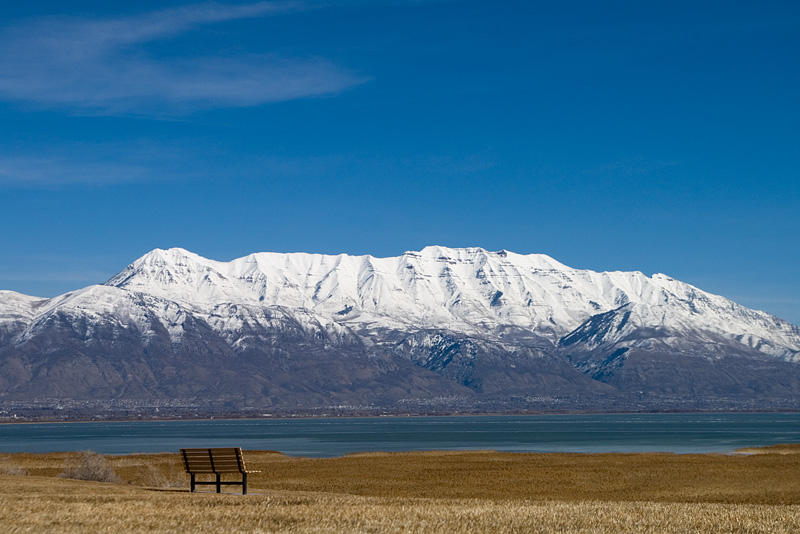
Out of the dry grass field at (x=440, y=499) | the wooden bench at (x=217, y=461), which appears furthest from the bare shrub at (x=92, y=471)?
the wooden bench at (x=217, y=461)

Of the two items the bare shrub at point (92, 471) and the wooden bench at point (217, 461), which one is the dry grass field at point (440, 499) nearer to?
the bare shrub at point (92, 471)

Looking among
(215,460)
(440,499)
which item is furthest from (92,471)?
(440,499)

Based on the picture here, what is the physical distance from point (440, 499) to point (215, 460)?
7674 mm

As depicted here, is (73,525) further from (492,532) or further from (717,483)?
(717,483)

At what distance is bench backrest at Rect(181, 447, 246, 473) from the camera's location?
33094 mm

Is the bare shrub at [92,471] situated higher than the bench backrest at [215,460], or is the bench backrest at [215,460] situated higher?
the bench backrest at [215,460]

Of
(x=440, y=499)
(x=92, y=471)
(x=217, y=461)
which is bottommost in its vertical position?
(x=92, y=471)

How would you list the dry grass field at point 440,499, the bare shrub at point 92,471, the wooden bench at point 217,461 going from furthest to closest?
the bare shrub at point 92,471 < the wooden bench at point 217,461 < the dry grass field at point 440,499

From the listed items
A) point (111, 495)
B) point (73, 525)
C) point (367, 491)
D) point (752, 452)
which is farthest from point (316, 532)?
point (752, 452)

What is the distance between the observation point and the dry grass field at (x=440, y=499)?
23.4 m

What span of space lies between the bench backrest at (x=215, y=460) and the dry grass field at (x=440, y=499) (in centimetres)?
93

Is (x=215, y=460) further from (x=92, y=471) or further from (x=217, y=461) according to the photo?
(x=92, y=471)

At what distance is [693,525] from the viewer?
23.8m

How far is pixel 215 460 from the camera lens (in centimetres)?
3366
